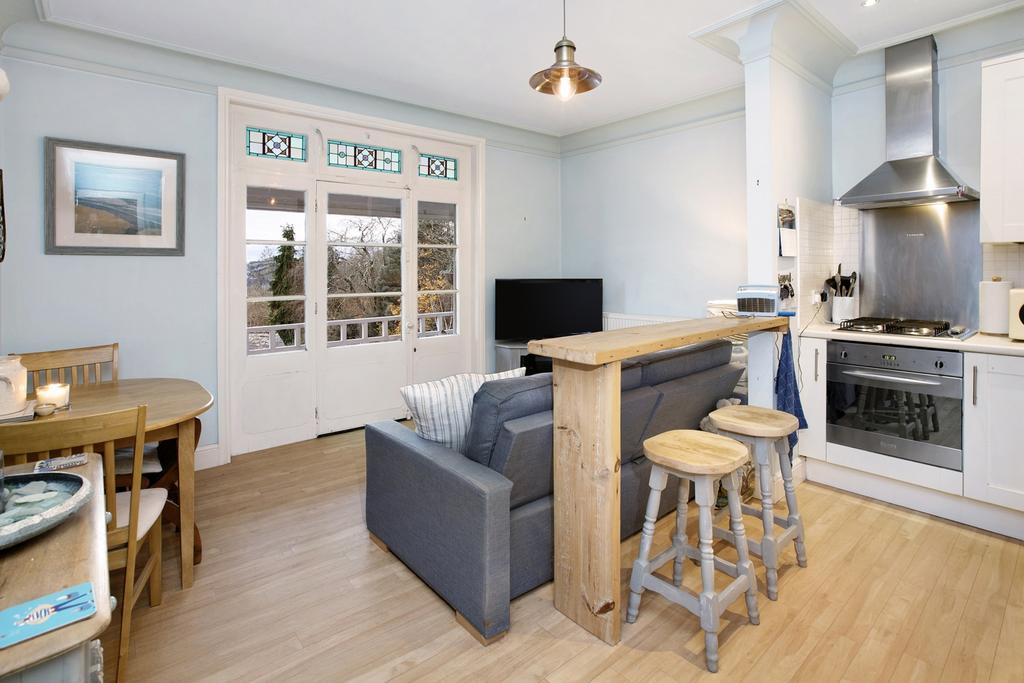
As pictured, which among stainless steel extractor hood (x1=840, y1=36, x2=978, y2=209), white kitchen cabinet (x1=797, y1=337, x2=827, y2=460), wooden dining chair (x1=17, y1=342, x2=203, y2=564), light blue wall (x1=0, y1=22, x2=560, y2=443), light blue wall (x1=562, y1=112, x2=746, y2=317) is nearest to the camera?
wooden dining chair (x1=17, y1=342, x2=203, y2=564)

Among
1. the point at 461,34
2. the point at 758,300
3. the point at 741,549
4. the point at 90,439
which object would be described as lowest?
the point at 741,549

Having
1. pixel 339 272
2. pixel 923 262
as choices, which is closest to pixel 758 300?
pixel 923 262

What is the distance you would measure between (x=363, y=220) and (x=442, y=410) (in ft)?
9.14

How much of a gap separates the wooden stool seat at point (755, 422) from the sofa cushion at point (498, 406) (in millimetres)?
762

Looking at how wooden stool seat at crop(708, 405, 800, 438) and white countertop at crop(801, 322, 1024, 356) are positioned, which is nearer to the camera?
wooden stool seat at crop(708, 405, 800, 438)

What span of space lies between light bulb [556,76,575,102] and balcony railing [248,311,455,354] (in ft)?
9.00

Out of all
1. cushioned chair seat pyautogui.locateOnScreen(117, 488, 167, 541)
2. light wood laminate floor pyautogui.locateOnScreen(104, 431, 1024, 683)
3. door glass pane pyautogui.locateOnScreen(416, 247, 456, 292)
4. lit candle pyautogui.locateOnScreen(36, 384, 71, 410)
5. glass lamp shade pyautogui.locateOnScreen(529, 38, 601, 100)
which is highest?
glass lamp shade pyautogui.locateOnScreen(529, 38, 601, 100)

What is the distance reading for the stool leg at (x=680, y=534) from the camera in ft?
7.11

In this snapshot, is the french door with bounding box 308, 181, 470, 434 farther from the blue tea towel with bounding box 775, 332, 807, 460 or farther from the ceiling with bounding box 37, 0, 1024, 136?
the blue tea towel with bounding box 775, 332, 807, 460

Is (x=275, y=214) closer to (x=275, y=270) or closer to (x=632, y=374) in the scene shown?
(x=275, y=270)

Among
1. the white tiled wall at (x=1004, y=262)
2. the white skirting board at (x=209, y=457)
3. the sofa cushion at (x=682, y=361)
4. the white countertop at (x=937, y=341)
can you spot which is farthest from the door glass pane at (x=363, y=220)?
the white tiled wall at (x=1004, y=262)

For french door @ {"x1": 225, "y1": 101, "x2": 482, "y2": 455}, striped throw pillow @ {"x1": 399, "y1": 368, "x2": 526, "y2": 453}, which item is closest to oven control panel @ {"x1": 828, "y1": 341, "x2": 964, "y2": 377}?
striped throw pillow @ {"x1": 399, "y1": 368, "x2": 526, "y2": 453}

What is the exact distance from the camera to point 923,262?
136 inches

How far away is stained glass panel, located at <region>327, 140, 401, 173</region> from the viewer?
433 cm
